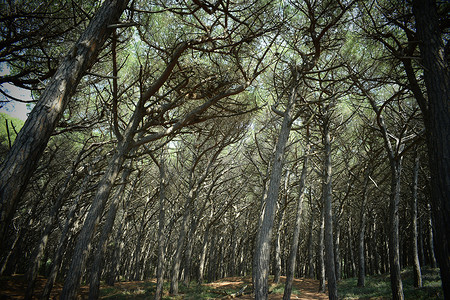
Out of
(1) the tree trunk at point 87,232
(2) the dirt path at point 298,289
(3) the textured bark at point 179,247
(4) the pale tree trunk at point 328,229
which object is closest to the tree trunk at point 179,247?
(3) the textured bark at point 179,247

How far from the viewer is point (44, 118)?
252cm

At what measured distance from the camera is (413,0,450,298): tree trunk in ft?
10.7

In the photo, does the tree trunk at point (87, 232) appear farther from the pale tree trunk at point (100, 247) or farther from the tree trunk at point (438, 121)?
the tree trunk at point (438, 121)

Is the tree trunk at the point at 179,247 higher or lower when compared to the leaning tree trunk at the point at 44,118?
lower

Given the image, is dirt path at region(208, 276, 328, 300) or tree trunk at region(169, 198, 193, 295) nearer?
tree trunk at region(169, 198, 193, 295)

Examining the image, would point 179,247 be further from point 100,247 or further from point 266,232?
point 266,232

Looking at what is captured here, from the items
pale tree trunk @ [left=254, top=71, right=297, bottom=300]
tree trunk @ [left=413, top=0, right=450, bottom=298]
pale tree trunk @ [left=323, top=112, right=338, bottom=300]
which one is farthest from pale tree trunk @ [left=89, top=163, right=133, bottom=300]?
tree trunk @ [left=413, top=0, right=450, bottom=298]

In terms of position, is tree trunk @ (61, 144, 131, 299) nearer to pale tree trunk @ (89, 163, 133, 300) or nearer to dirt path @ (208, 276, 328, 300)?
pale tree trunk @ (89, 163, 133, 300)

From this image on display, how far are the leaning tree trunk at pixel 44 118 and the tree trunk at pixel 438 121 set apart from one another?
5.07 metres

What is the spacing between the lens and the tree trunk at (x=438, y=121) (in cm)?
326

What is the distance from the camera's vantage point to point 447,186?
3.20m

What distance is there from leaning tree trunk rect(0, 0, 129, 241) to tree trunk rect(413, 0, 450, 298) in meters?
5.07

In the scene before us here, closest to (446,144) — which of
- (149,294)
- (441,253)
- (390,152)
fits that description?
(441,253)

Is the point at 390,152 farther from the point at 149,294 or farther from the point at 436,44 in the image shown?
the point at 149,294
